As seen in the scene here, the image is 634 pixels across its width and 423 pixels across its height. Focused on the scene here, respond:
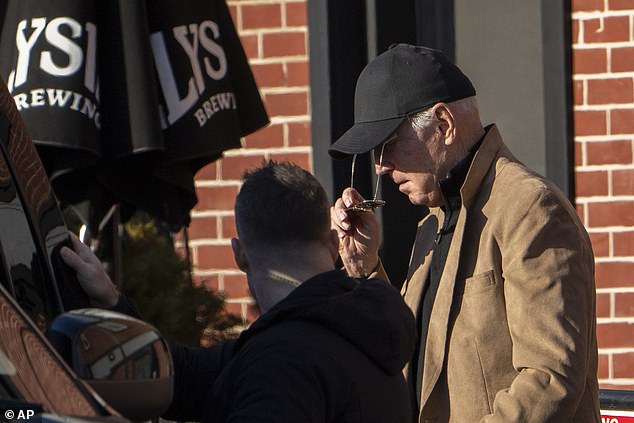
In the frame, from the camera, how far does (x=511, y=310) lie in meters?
3.24

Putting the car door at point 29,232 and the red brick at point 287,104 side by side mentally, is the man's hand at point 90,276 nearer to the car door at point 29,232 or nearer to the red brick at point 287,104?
the car door at point 29,232

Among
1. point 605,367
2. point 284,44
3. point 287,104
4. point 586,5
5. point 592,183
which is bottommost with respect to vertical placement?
point 605,367

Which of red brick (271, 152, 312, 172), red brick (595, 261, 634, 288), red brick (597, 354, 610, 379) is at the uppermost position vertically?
red brick (271, 152, 312, 172)

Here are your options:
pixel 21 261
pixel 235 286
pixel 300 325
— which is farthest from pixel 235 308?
pixel 21 261

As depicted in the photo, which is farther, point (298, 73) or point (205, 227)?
point (205, 227)

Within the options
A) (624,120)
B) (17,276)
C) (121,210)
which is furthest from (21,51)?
(624,120)

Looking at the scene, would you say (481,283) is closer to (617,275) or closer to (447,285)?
(447,285)

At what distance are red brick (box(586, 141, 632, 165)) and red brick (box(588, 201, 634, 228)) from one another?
160 mm

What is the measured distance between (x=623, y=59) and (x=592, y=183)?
1.59ft

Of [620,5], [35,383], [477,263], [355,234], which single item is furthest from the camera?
[620,5]

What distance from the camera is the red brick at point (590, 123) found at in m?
5.24

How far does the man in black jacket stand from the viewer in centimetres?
263

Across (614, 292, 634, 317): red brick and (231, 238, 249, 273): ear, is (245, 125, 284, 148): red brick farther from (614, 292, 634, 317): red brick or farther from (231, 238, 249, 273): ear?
(231, 238, 249, 273): ear

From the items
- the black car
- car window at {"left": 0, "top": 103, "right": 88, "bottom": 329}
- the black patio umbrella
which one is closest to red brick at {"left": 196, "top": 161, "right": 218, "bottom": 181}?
the black patio umbrella
